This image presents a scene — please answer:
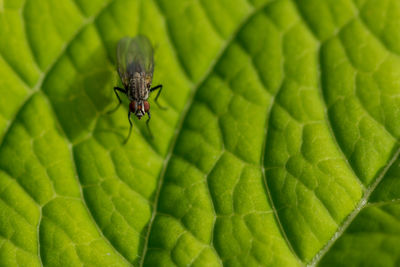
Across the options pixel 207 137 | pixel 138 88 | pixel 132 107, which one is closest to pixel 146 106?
pixel 132 107

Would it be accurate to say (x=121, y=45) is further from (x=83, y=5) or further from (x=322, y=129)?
(x=322, y=129)

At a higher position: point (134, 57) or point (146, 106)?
point (134, 57)

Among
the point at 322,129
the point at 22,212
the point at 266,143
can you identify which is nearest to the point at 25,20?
the point at 22,212

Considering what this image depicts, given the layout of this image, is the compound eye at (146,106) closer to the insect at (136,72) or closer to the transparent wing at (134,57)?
the insect at (136,72)

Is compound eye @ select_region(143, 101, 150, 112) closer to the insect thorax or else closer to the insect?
the insect

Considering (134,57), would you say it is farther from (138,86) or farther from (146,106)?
(146,106)

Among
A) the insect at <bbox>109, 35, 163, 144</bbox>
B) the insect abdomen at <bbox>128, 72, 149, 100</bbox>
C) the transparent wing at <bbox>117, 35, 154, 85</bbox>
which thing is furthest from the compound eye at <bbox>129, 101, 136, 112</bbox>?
the transparent wing at <bbox>117, 35, 154, 85</bbox>

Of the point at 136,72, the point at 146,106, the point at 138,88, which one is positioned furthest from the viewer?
the point at 136,72
